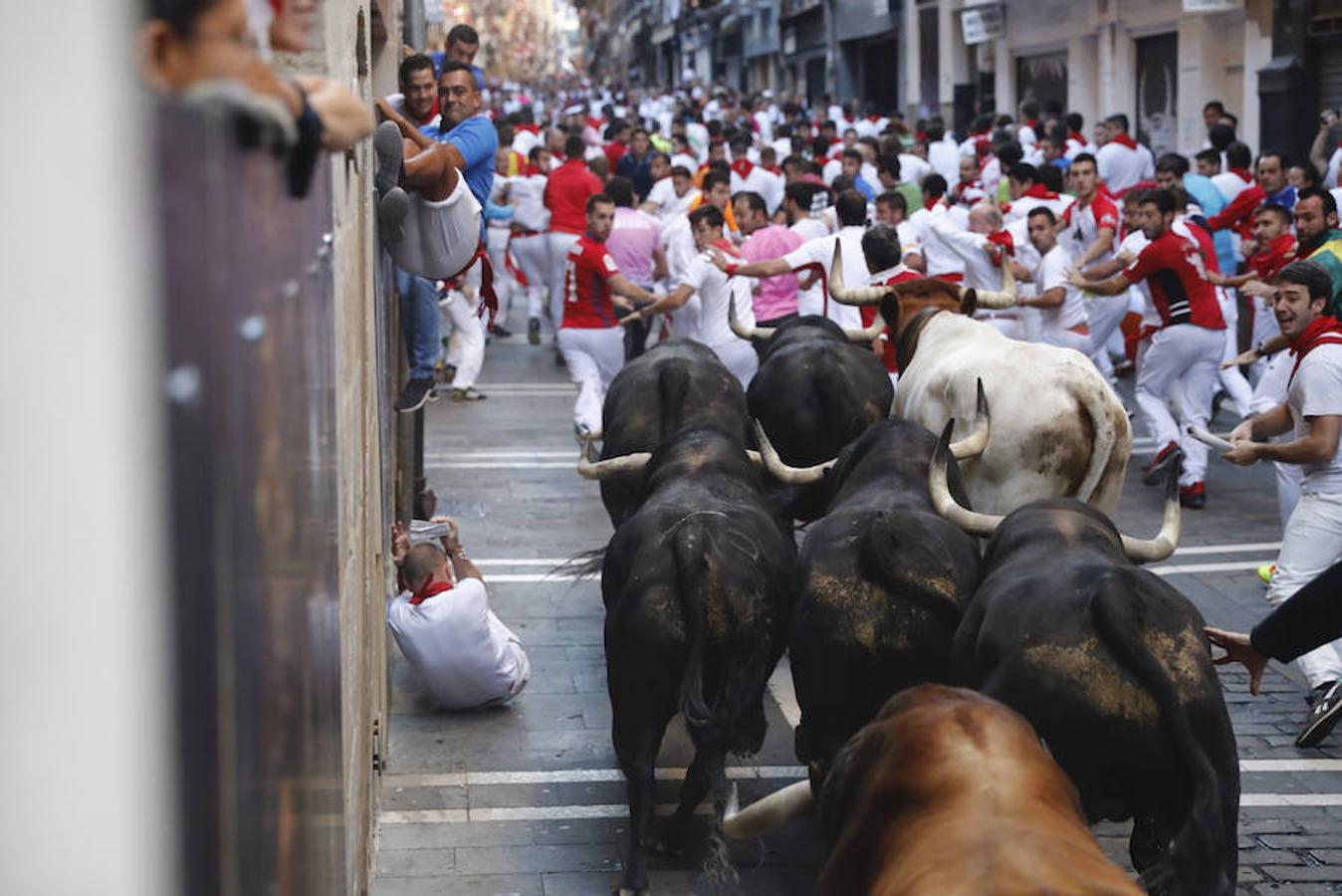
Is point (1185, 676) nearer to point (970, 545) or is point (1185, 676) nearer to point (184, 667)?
point (970, 545)

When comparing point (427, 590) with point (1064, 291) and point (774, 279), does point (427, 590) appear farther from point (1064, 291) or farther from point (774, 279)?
point (1064, 291)

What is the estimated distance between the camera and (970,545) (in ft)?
22.3

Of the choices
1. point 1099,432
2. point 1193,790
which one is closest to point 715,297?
point 1099,432

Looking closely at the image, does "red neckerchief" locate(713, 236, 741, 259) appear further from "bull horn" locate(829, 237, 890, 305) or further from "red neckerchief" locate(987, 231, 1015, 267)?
"bull horn" locate(829, 237, 890, 305)

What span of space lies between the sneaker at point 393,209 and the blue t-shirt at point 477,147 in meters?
1.48

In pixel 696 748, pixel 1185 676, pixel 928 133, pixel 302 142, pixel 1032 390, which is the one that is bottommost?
pixel 696 748

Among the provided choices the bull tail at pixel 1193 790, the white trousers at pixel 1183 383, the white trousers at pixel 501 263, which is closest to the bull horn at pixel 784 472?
the bull tail at pixel 1193 790

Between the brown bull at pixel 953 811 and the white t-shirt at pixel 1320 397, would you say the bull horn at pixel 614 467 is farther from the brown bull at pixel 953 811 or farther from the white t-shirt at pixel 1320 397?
the brown bull at pixel 953 811

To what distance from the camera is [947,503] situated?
23.0 feet

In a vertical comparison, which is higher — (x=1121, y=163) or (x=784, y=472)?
(x=1121, y=163)

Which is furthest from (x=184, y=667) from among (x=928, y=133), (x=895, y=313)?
(x=928, y=133)

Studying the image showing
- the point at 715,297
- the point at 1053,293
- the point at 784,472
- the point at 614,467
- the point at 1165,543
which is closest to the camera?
the point at 1165,543

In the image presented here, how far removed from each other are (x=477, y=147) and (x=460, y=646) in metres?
2.49

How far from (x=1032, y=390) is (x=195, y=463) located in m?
6.91
